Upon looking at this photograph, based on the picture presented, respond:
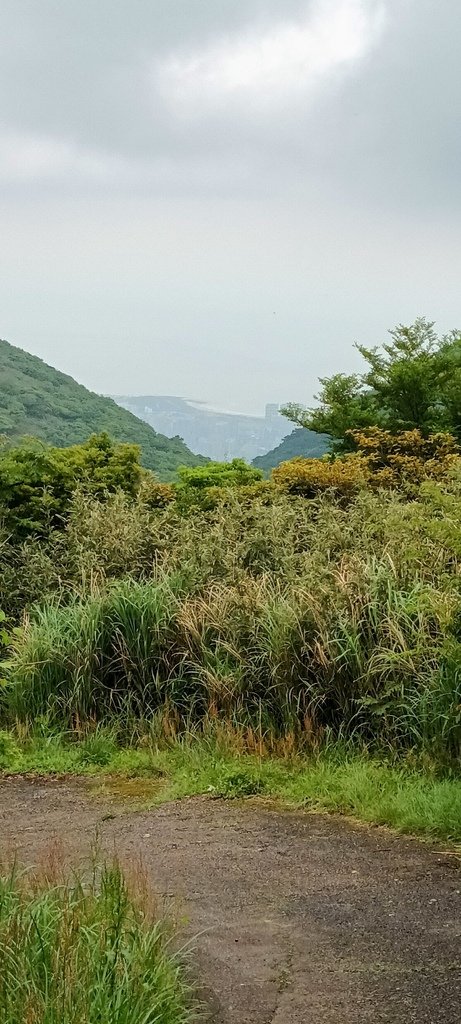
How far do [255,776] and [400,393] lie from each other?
9.65 m

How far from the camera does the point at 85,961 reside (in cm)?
286

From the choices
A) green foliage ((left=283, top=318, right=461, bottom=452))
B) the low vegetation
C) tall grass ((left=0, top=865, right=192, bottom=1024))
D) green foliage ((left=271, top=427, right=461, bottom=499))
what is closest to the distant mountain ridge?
green foliage ((left=283, top=318, right=461, bottom=452))

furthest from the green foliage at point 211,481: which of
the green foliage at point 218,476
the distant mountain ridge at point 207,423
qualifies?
the distant mountain ridge at point 207,423

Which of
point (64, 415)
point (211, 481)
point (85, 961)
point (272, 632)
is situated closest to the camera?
point (85, 961)

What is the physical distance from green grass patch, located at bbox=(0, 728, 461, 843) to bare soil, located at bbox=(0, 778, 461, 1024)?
153 millimetres

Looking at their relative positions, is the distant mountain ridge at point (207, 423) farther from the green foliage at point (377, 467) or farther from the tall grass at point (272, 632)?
the tall grass at point (272, 632)

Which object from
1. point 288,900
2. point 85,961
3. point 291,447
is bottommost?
point 288,900

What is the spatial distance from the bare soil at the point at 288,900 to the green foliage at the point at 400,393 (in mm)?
9186

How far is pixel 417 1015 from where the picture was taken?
3.11 m

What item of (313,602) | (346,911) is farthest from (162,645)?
(346,911)

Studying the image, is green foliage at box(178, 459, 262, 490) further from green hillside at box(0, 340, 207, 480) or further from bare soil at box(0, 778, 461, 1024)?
green hillside at box(0, 340, 207, 480)

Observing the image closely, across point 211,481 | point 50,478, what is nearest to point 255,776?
point 50,478

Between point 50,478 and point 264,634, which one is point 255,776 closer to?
point 264,634

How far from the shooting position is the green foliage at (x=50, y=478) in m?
10.2
